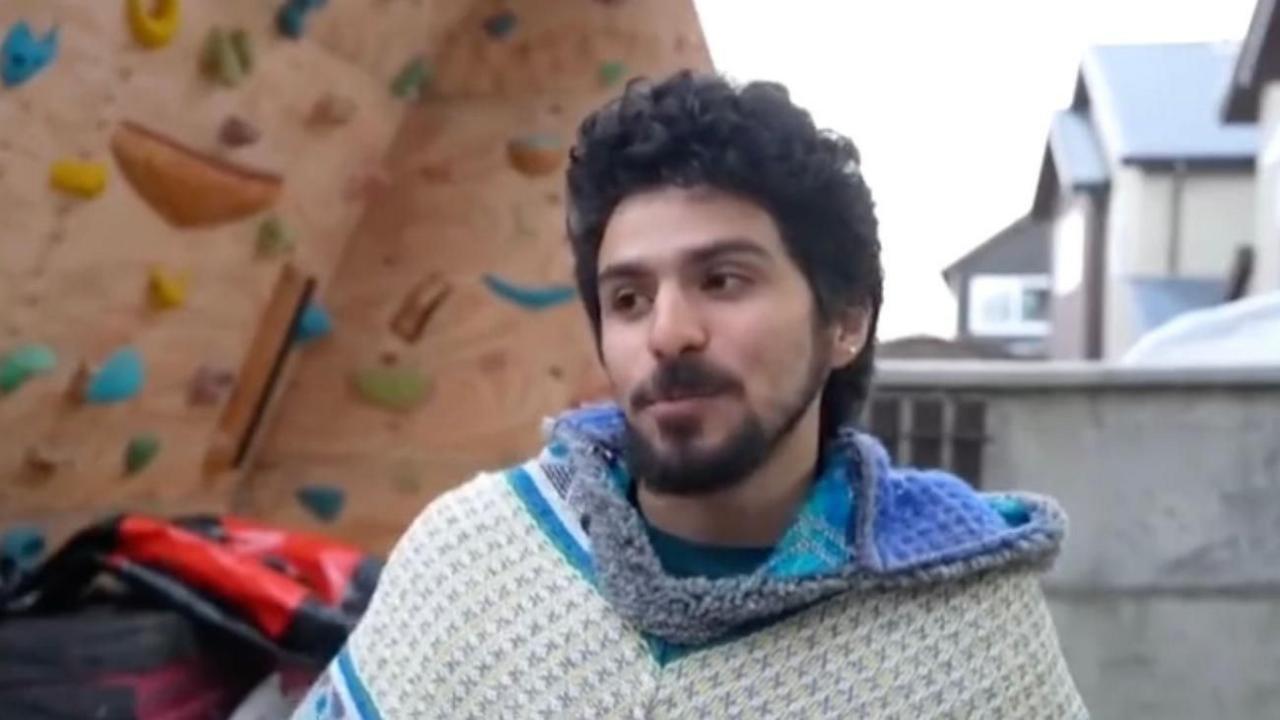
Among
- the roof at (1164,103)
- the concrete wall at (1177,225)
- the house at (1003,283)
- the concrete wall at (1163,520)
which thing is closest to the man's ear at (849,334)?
the concrete wall at (1163,520)

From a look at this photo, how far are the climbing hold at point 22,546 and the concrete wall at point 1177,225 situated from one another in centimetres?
1337

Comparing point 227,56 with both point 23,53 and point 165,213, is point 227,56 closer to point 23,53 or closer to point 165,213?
point 165,213

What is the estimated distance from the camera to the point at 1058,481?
23.1 ft

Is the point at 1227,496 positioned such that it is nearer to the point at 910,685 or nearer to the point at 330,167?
the point at 330,167

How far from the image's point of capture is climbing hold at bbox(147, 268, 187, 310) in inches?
154

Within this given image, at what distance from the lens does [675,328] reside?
177 cm

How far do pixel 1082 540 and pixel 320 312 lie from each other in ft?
10.3

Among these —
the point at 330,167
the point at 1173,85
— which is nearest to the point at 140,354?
the point at 330,167

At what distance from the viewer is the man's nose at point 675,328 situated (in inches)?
69.5

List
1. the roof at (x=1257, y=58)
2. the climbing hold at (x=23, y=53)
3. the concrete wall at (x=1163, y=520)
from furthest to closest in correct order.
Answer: the roof at (x=1257, y=58) → the concrete wall at (x=1163, y=520) → the climbing hold at (x=23, y=53)

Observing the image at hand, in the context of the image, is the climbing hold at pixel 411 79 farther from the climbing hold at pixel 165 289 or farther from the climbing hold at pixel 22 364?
the climbing hold at pixel 22 364

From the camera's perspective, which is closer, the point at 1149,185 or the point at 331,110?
the point at 331,110

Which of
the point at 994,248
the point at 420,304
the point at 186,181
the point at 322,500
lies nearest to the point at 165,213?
the point at 186,181

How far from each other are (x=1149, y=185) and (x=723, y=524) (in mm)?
15399
